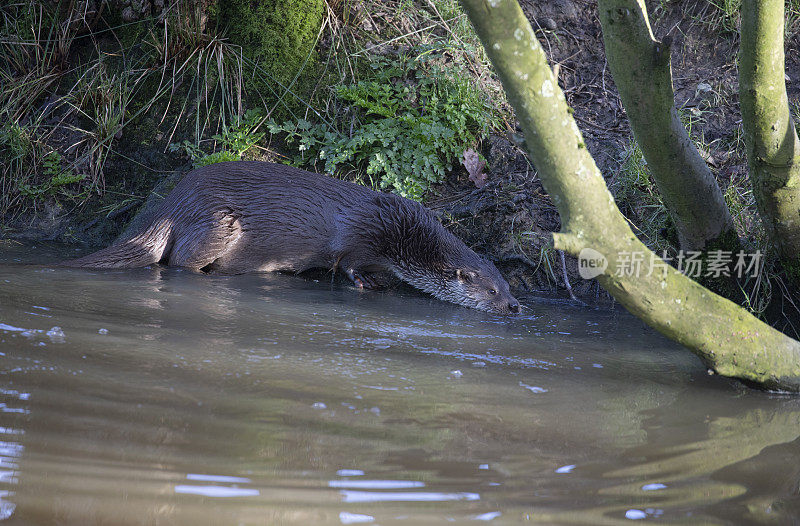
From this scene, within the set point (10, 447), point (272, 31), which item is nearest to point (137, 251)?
point (272, 31)

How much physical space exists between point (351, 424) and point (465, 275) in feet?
7.33

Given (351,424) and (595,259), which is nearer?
(351,424)

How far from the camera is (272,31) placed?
478 centimetres

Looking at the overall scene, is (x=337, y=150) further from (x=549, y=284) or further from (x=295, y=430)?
(x=295, y=430)

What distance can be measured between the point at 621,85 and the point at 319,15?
283 cm

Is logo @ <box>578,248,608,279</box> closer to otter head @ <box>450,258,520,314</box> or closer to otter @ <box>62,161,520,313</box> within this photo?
otter head @ <box>450,258,520,314</box>

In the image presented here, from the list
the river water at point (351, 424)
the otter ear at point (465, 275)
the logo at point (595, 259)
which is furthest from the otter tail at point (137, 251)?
the logo at point (595, 259)

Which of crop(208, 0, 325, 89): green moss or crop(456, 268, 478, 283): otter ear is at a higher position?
crop(208, 0, 325, 89): green moss

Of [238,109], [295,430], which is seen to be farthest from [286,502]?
[238,109]

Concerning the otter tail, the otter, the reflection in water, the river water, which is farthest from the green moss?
the reflection in water

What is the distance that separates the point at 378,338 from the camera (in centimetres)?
273

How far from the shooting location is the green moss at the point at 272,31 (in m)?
4.74

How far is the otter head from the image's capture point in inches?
145

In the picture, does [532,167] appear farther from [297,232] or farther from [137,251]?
[137,251]
